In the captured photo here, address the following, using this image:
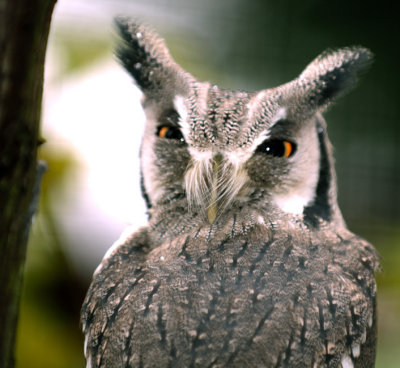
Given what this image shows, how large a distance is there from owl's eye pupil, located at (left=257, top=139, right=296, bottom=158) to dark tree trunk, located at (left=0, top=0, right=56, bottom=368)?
75 cm

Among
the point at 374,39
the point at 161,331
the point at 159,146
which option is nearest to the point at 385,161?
the point at 374,39

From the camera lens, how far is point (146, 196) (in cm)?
176

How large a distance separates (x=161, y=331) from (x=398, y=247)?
4.68 feet

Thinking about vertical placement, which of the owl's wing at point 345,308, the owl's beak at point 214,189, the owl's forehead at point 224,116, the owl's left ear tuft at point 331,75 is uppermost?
the owl's left ear tuft at point 331,75

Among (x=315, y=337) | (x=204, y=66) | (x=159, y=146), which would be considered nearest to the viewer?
(x=315, y=337)

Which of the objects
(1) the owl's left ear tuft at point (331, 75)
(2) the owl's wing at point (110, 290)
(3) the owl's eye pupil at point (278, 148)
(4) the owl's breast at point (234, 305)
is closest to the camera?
(4) the owl's breast at point (234, 305)

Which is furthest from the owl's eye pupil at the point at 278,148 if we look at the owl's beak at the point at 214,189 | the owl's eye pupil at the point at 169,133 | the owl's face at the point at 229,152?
the owl's eye pupil at the point at 169,133

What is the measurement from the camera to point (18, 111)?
904mm

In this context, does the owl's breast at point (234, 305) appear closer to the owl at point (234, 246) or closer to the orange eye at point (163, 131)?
the owl at point (234, 246)

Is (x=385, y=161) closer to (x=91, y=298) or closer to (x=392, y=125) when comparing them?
(x=392, y=125)

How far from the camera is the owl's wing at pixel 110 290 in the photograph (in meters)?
1.43

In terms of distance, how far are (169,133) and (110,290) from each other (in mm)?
475

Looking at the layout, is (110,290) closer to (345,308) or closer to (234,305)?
(234,305)

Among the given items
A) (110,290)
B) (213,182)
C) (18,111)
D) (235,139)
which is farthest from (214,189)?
(18,111)
